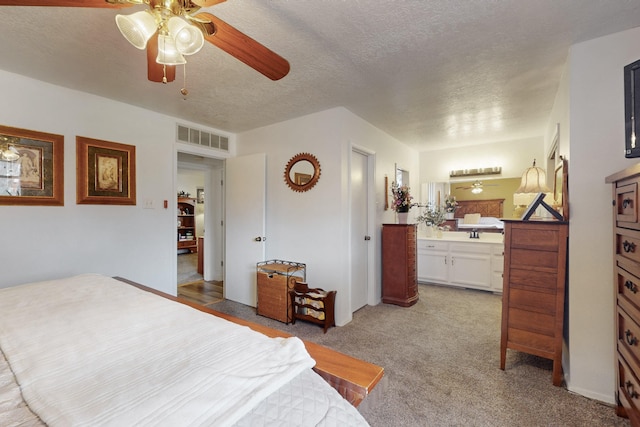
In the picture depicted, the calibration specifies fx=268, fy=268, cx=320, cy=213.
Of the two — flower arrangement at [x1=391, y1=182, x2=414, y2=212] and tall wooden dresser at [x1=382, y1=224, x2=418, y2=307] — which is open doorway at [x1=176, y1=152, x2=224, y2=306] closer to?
tall wooden dresser at [x1=382, y1=224, x2=418, y2=307]

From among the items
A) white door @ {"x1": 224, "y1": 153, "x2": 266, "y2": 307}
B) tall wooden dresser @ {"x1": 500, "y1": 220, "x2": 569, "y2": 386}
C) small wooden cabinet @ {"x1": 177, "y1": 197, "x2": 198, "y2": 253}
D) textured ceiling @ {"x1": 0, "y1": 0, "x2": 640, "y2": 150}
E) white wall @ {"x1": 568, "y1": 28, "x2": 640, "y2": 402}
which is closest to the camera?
textured ceiling @ {"x1": 0, "y1": 0, "x2": 640, "y2": 150}

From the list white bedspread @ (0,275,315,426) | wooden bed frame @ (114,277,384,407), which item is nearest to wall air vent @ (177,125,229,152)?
white bedspread @ (0,275,315,426)

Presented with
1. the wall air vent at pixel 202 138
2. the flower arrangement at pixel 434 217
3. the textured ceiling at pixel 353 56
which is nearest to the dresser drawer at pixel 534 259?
the textured ceiling at pixel 353 56

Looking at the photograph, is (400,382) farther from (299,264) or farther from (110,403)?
(110,403)

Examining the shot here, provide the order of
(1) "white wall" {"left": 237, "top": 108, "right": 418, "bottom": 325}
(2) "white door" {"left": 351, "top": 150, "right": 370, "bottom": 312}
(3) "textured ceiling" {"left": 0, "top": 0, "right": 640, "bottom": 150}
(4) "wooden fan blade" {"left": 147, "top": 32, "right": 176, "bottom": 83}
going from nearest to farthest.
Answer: (4) "wooden fan blade" {"left": 147, "top": 32, "right": 176, "bottom": 83}, (3) "textured ceiling" {"left": 0, "top": 0, "right": 640, "bottom": 150}, (1) "white wall" {"left": 237, "top": 108, "right": 418, "bottom": 325}, (2) "white door" {"left": 351, "top": 150, "right": 370, "bottom": 312}

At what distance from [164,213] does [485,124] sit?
418 cm

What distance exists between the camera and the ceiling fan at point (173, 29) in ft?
3.45

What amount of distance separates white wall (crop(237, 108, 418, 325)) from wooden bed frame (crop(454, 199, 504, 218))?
1.93 metres

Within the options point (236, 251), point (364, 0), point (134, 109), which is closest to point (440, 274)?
point (236, 251)

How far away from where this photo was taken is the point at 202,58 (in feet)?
6.51

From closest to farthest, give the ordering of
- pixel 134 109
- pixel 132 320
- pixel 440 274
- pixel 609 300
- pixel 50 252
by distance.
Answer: pixel 132 320 → pixel 609 300 → pixel 50 252 → pixel 134 109 → pixel 440 274

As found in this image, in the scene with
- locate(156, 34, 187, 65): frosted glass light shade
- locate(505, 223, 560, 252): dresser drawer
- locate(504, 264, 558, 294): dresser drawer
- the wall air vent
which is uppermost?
the wall air vent

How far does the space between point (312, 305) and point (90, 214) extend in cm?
236

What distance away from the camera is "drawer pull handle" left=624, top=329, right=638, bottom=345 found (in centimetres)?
129
